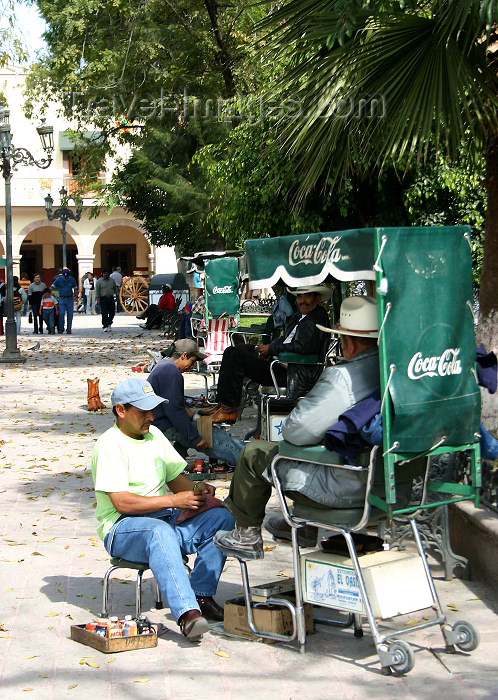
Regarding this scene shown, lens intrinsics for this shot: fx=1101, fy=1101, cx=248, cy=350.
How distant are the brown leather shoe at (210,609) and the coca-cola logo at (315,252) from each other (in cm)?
179

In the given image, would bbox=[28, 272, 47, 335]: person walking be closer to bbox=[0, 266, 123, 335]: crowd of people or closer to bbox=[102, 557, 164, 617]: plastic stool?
bbox=[0, 266, 123, 335]: crowd of people

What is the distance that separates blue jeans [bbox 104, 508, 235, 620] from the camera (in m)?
5.05

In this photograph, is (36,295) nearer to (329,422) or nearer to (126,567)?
(126,567)

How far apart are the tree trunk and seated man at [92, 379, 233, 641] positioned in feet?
11.0

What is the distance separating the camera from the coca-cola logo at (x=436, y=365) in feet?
15.5

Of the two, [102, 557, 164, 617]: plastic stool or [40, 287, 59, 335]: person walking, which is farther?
[40, 287, 59, 335]: person walking

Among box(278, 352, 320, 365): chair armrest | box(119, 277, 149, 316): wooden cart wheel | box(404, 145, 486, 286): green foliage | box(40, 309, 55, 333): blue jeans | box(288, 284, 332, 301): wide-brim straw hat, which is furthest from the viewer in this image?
box(119, 277, 149, 316): wooden cart wheel

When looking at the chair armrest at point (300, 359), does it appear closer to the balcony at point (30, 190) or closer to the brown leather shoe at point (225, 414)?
the brown leather shoe at point (225, 414)

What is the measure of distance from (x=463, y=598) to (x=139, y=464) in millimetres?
1879

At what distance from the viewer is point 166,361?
8.38 m

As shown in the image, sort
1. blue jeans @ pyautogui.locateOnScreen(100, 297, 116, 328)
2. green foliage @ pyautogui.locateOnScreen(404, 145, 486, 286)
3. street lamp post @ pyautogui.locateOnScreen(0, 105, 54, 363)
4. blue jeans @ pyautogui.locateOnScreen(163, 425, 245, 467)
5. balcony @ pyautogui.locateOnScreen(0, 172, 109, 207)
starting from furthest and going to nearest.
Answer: balcony @ pyautogui.locateOnScreen(0, 172, 109, 207) < blue jeans @ pyautogui.locateOnScreen(100, 297, 116, 328) < street lamp post @ pyautogui.locateOnScreen(0, 105, 54, 363) < green foliage @ pyautogui.locateOnScreen(404, 145, 486, 286) < blue jeans @ pyautogui.locateOnScreen(163, 425, 245, 467)

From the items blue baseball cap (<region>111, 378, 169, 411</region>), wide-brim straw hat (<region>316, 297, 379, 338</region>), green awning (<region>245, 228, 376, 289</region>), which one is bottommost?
blue baseball cap (<region>111, 378, 169, 411</region>)

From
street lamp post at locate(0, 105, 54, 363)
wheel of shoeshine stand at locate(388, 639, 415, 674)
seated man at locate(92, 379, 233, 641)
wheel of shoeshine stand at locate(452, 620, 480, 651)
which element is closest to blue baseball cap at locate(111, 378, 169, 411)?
seated man at locate(92, 379, 233, 641)

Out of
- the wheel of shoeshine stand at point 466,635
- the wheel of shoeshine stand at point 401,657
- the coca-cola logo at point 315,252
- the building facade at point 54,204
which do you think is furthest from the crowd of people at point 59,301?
the wheel of shoeshine stand at point 401,657
